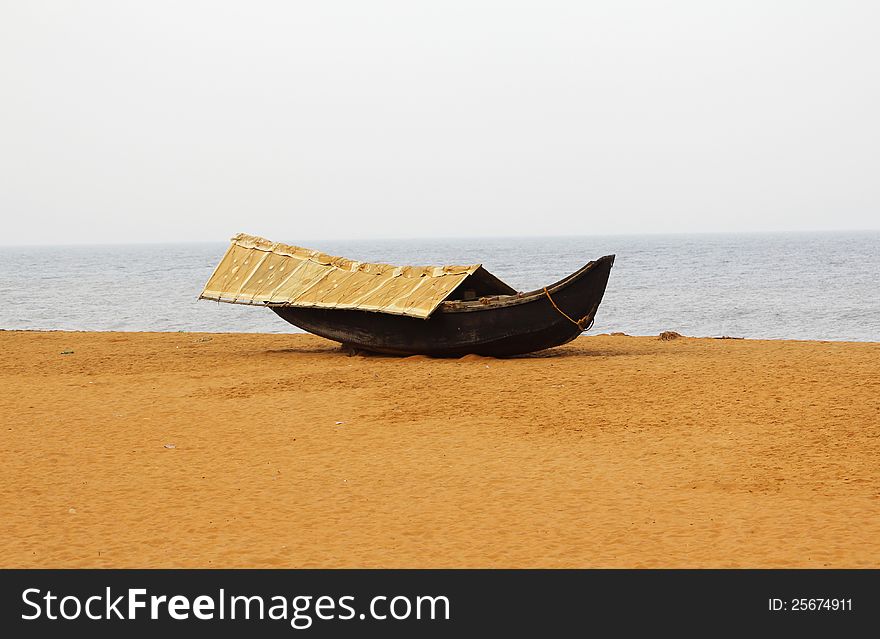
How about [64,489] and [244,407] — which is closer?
[64,489]

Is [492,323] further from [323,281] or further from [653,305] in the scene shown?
[653,305]

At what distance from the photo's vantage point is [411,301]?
47.0 feet

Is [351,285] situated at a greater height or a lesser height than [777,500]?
greater

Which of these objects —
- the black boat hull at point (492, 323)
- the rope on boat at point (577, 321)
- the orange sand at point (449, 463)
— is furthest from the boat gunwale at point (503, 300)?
the orange sand at point (449, 463)

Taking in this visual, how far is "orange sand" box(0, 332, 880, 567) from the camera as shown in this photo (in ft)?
19.4

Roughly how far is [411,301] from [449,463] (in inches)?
248

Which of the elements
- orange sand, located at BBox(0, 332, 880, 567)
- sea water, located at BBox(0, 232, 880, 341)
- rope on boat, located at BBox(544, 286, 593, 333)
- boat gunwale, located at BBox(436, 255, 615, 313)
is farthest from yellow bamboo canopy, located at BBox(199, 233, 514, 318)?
sea water, located at BBox(0, 232, 880, 341)

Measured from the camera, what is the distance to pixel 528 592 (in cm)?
511

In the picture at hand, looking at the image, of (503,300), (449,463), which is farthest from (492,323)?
(449,463)

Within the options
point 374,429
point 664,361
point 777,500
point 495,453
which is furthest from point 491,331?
point 777,500

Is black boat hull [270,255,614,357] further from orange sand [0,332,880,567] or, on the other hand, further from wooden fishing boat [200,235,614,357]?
orange sand [0,332,880,567]

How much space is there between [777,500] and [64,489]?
18.1 ft

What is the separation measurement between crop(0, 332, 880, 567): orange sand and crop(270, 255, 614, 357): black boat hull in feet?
1.13

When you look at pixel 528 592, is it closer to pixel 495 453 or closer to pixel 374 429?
pixel 495 453
